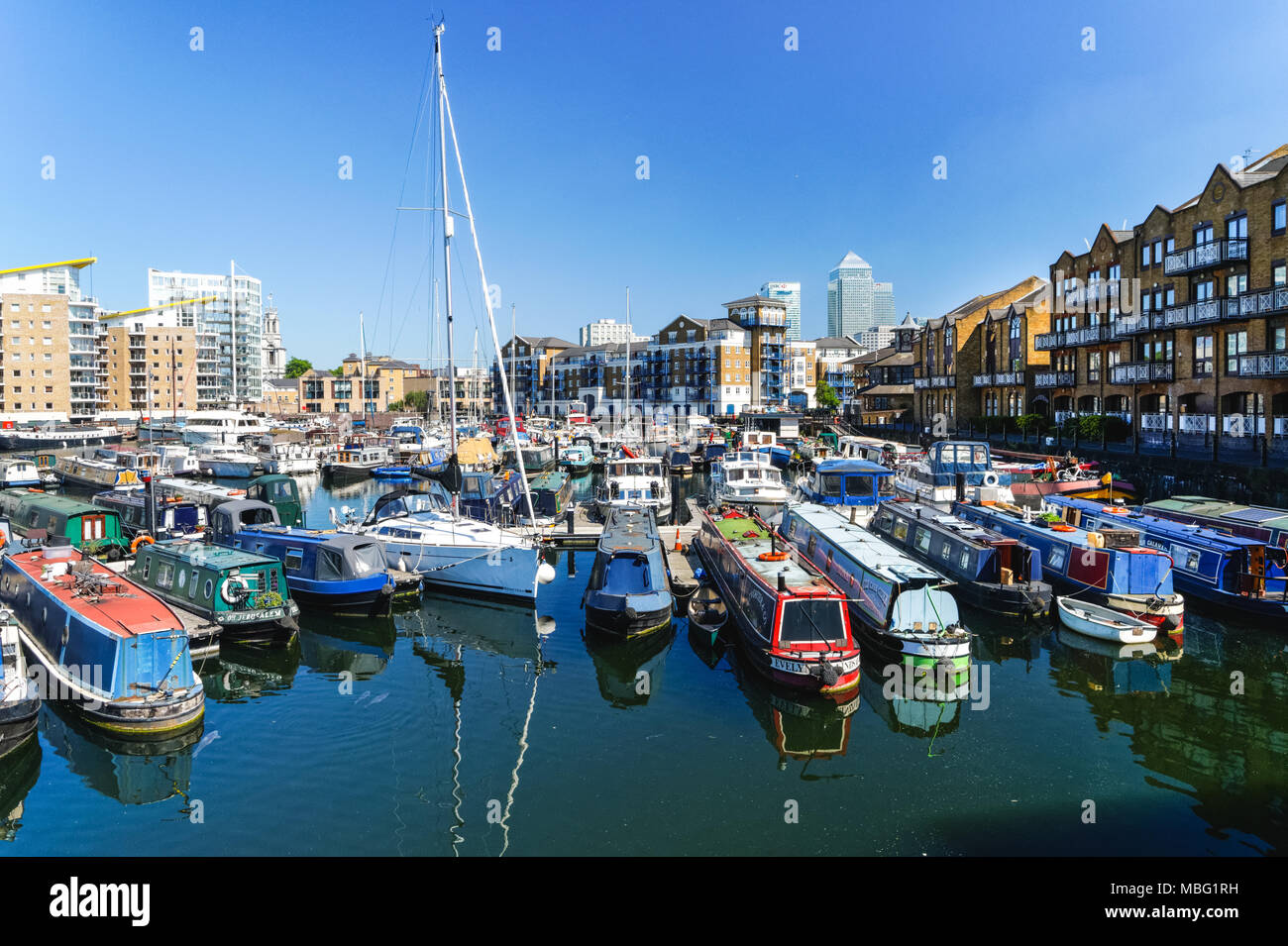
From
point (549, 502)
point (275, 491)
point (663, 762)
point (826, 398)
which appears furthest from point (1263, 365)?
point (826, 398)

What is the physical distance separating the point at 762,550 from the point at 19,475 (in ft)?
206

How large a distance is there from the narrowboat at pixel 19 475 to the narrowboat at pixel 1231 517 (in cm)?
7269

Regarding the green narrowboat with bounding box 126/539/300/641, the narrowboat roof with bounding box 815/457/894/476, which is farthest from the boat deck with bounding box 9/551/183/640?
the narrowboat roof with bounding box 815/457/894/476

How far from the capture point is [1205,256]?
49219 mm

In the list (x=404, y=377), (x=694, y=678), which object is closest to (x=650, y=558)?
(x=694, y=678)

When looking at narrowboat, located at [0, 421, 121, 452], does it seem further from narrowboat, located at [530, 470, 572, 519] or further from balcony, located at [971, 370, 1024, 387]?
balcony, located at [971, 370, 1024, 387]

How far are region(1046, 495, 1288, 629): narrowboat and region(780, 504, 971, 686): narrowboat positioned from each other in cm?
889

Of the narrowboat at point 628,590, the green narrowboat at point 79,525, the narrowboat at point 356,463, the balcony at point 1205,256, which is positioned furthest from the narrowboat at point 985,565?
the narrowboat at point 356,463

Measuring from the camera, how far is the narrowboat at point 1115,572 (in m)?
24.5

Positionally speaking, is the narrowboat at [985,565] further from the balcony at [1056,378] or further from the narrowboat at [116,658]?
the balcony at [1056,378]

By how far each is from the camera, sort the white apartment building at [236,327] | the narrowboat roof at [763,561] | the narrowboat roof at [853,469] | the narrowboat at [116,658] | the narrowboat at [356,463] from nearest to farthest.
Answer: the narrowboat at [116,658] < the narrowboat roof at [763,561] < the narrowboat roof at [853,469] < the narrowboat at [356,463] < the white apartment building at [236,327]

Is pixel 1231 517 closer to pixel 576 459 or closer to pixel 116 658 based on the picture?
pixel 116 658

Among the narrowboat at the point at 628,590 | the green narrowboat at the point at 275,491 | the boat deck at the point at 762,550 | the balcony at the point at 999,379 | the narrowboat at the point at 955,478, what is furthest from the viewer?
the balcony at the point at 999,379
